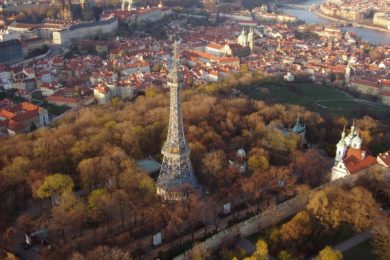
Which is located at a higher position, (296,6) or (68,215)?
(68,215)

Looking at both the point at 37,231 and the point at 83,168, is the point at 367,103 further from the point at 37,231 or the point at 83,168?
the point at 37,231

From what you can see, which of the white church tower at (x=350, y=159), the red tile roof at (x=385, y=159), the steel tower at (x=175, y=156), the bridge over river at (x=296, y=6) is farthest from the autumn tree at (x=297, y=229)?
the bridge over river at (x=296, y=6)

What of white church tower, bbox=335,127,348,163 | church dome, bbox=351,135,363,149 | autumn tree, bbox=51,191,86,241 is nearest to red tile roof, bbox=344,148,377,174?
white church tower, bbox=335,127,348,163

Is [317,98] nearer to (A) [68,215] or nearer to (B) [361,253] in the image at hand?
(B) [361,253]

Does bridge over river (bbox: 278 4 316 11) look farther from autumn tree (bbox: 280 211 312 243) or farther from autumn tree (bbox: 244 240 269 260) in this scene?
autumn tree (bbox: 244 240 269 260)

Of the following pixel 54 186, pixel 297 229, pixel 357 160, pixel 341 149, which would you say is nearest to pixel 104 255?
pixel 54 186

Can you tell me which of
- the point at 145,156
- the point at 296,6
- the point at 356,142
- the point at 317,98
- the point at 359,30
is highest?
the point at 356,142

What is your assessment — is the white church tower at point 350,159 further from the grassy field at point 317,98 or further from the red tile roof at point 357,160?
the grassy field at point 317,98
